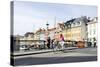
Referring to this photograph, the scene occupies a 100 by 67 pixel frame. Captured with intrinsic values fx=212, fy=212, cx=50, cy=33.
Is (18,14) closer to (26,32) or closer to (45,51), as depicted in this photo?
(26,32)

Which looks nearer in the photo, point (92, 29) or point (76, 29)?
point (76, 29)

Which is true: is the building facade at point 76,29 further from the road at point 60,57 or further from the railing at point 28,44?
the railing at point 28,44

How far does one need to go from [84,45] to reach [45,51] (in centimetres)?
69

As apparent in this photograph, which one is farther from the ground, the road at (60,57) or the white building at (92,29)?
the white building at (92,29)

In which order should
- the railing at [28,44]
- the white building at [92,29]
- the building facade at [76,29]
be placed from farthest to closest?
1. the white building at [92,29]
2. the building facade at [76,29]
3. the railing at [28,44]

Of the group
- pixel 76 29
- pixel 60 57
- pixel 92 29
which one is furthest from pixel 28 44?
pixel 92 29

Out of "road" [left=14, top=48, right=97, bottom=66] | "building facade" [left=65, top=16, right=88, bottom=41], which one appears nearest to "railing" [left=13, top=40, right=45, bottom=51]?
"road" [left=14, top=48, right=97, bottom=66]

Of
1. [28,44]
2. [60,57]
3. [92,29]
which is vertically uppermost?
[92,29]

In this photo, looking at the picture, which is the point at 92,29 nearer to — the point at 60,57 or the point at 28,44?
the point at 60,57

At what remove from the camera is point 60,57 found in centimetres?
328

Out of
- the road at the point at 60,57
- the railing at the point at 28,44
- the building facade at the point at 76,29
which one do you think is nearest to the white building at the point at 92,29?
the building facade at the point at 76,29

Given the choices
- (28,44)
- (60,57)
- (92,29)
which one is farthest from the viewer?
(92,29)

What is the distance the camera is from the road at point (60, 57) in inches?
120

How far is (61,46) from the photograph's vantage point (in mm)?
3287
